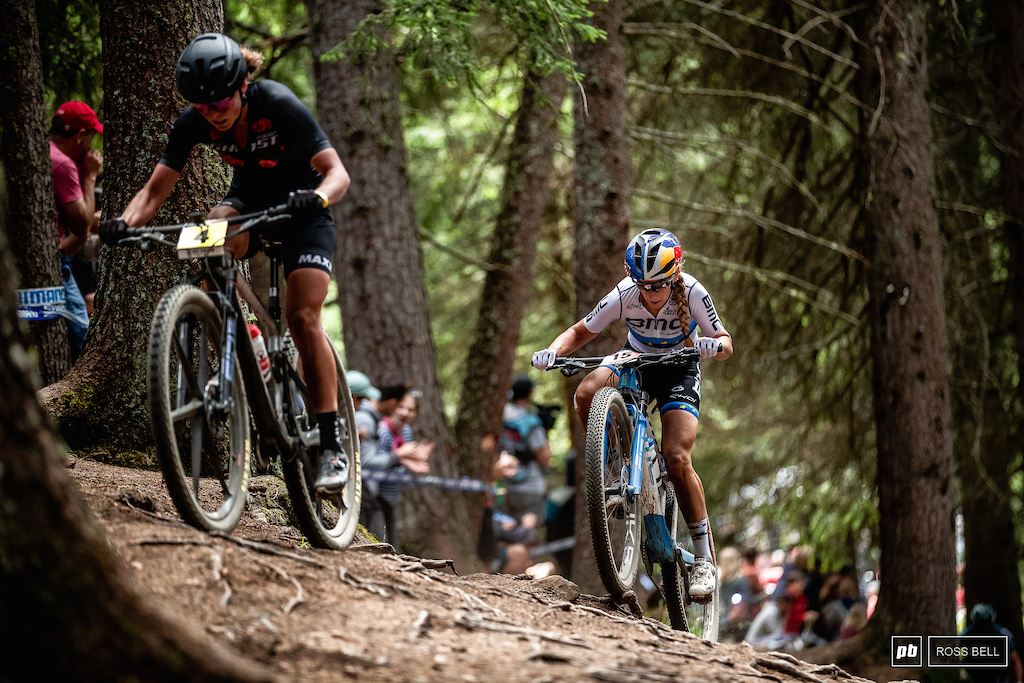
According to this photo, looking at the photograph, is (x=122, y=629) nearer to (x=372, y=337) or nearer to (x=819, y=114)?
(x=372, y=337)

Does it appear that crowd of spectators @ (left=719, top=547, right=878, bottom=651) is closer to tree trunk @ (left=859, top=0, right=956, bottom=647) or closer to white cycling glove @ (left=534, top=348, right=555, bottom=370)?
tree trunk @ (left=859, top=0, right=956, bottom=647)

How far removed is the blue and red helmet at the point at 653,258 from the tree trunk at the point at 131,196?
9.00 ft

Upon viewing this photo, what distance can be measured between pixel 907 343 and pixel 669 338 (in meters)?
5.20

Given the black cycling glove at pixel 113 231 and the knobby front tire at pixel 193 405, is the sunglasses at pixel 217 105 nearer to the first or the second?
the black cycling glove at pixel 113 231

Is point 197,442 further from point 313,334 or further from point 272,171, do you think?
point 272,171

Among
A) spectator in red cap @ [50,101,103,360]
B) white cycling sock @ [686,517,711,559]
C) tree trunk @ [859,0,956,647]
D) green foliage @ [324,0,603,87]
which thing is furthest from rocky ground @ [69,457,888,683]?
tree trunk @ [859,0,956,647]

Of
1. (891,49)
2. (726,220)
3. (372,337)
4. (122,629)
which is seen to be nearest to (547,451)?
(372,337)

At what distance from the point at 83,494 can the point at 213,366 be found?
0.84 m

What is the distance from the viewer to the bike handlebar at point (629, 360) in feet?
19.4

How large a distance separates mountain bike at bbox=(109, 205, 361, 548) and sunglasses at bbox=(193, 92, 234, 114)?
50 centimetres

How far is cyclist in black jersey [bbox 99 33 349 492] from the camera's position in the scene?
168 inches

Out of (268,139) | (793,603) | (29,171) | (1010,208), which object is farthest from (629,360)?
(793,603)

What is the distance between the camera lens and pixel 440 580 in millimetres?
4777

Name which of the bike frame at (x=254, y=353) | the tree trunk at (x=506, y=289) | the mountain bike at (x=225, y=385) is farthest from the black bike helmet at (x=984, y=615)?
the bike frame at (x=254, y=353)
